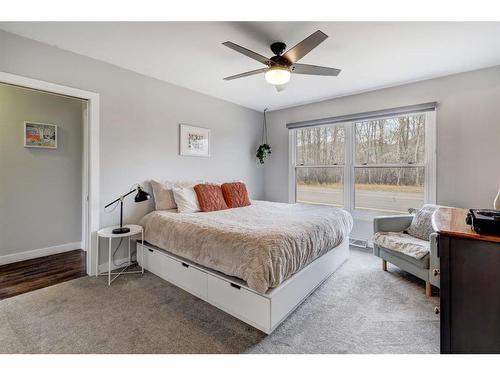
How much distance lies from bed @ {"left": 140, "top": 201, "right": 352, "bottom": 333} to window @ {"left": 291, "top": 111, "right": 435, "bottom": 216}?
1214 millimetres

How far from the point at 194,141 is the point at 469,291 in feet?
11.4

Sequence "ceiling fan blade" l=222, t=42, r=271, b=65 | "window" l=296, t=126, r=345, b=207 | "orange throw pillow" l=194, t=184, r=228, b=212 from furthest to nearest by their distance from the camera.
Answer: "window" l=296, t=126, r=345, b=207 → "orange throw pillow" l=194, t=184, r=228, b=212 → "ceiling fan blade" l=222, t=42, r=271, b=65

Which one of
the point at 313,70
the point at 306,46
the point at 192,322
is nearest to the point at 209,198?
the point at 192,322

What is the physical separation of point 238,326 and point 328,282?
1218mm

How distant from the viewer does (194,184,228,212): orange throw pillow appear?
125 inches

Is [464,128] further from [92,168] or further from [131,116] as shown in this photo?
[92,168]

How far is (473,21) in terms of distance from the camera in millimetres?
1952

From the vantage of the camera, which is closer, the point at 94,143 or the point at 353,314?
the point at 353,314

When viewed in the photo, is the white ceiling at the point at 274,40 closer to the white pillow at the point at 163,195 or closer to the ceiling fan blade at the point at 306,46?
the ceiling fan blade at the point at 306,46

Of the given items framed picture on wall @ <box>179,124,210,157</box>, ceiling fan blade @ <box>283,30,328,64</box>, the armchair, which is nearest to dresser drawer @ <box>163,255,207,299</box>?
framed picture on wall @ <box>179,124,210,157</box>

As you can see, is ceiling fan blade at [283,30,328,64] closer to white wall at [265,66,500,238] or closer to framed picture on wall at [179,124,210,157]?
framed picture on wall at [179,124,210,157]
